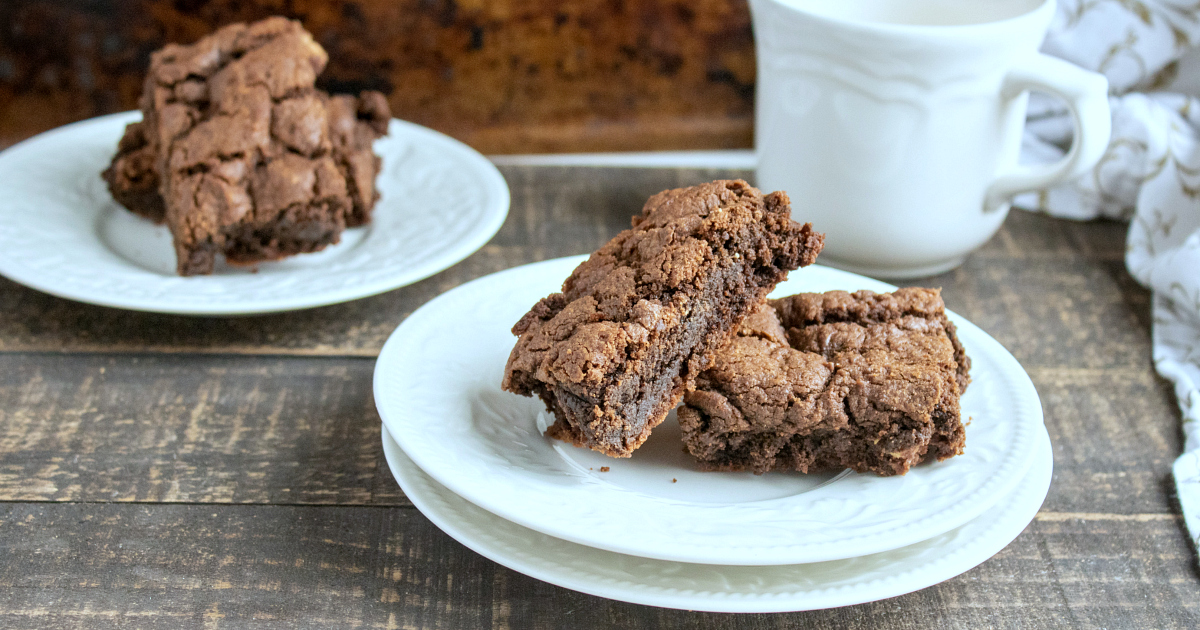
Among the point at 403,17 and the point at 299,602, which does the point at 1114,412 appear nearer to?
the point at 299,602

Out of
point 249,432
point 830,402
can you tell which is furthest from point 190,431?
point 830,402

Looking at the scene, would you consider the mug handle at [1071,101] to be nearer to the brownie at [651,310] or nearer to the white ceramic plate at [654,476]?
the white ceramic plate at [654,476]

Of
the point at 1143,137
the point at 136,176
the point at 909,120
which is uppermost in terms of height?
the point at 909,120

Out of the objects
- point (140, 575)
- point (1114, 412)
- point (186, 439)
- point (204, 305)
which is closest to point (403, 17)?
point (204, 305)

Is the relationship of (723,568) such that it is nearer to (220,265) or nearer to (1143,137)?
(220,265)

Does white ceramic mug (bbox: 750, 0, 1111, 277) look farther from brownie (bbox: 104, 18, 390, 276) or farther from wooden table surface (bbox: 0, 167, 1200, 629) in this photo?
brownie (bbox: 104, 18, 390, 276)

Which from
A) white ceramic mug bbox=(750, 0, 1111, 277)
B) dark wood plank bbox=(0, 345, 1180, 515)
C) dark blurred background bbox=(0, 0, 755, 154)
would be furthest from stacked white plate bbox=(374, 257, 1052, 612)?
dark blurred background bbox=(0, 0, 755, 154)
